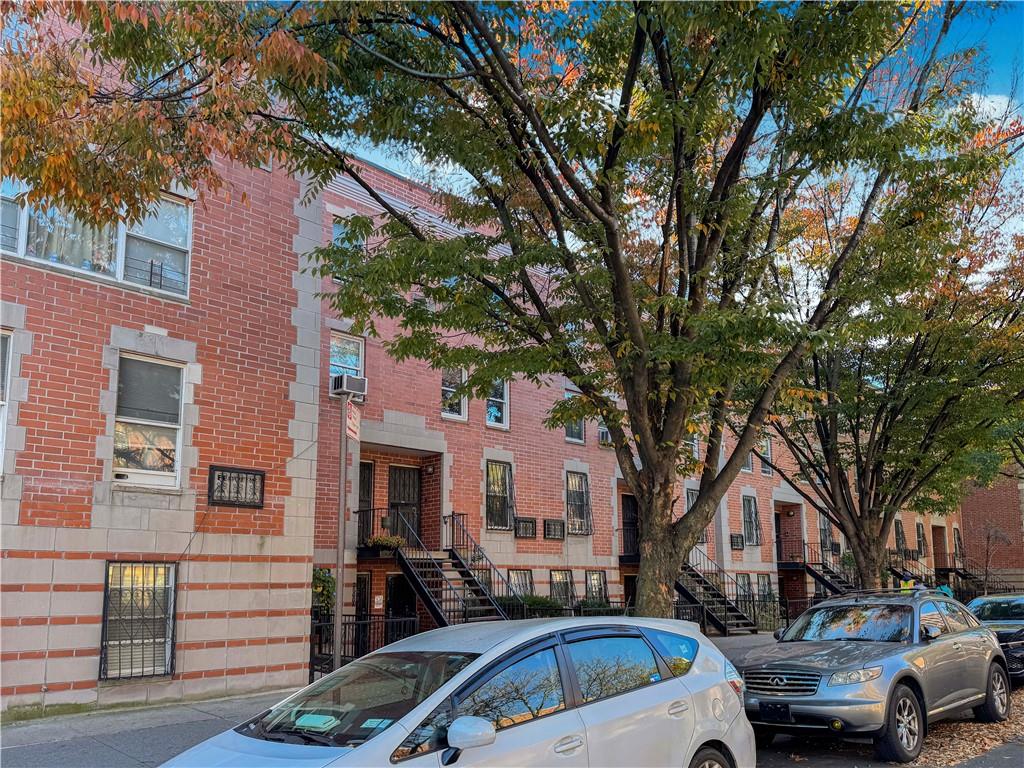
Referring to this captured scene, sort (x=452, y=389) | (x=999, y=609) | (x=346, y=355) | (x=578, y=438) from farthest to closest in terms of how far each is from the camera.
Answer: (x=578, y=438) → (x=452, y=389) → (x=346, y=355) → (x=999, y=609)

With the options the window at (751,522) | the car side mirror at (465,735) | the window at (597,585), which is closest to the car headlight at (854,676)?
the car side mirror at (465,735)

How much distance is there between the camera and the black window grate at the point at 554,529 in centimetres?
2086

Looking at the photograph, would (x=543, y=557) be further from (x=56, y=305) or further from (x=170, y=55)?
(x=170, y=55)

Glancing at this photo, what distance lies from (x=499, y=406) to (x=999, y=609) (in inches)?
435

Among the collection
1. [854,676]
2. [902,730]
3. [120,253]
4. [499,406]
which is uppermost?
[120,253]

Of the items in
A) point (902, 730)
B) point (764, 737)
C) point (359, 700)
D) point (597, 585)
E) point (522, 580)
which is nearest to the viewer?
point (359, 700)

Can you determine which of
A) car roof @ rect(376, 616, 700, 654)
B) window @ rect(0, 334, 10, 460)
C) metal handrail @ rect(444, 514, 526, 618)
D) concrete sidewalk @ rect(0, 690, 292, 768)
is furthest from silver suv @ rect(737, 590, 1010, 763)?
window @ rect(0, 334, 10, 460)

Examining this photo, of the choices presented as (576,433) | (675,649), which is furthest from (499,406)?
(675,649)

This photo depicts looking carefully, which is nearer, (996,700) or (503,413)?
(996,700)

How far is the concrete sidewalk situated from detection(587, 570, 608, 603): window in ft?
37.9

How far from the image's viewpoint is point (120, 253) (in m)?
11.6

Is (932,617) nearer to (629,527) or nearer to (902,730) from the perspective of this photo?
(902,730)

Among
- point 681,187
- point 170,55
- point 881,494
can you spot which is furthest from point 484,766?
point 881,494

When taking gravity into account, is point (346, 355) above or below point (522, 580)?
above
